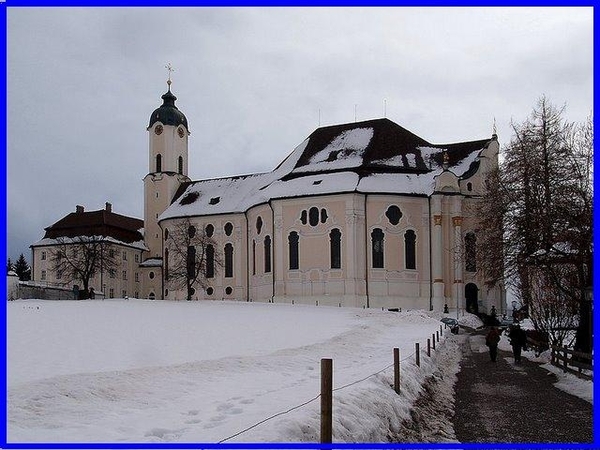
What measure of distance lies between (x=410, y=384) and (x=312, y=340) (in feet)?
33.8

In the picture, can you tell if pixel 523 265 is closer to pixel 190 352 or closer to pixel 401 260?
pixel 190 352

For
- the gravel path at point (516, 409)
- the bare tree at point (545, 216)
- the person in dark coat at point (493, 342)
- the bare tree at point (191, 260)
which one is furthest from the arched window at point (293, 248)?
the gravel path at point (516, 409)

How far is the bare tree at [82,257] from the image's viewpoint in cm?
6219

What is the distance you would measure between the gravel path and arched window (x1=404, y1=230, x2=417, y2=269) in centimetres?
3194

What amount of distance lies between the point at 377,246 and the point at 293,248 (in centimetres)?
596

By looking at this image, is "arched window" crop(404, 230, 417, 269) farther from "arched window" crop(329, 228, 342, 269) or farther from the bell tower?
the bell tower

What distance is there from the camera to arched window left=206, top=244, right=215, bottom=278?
62.8 meters

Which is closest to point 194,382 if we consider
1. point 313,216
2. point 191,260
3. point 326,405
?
point 326,405

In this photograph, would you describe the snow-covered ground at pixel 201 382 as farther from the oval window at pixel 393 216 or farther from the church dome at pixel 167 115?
the church dome at pixel 167 115

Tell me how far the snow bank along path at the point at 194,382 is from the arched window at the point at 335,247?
82.5 ft

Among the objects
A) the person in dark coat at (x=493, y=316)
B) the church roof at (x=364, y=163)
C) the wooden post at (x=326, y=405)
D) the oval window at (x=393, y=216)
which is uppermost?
the church roof at (x=364, y=163)

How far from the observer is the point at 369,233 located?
5303 centimetres

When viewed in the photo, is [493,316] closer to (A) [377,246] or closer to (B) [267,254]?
(A) [377,246]

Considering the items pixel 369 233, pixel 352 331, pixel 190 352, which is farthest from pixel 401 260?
pixel 190 352
